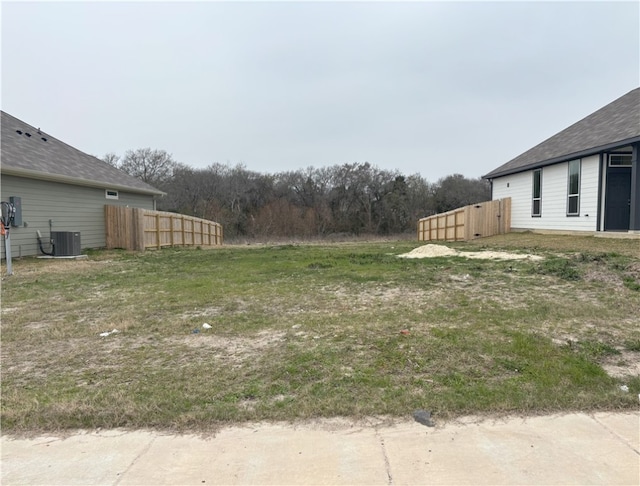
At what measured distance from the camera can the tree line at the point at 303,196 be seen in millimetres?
41875

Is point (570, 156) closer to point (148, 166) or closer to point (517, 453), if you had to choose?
point (517, 453)

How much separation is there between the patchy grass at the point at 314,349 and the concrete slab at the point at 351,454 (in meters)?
0.17

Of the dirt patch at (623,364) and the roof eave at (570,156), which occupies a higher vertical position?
the roof eave at (570,156)

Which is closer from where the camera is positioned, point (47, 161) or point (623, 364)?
point (623, 364)

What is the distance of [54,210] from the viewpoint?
1391 centimetres

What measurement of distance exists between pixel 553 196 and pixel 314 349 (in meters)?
16.1

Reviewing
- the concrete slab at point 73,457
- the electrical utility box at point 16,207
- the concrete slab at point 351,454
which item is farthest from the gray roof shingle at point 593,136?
the electrical utility box at point 16,207

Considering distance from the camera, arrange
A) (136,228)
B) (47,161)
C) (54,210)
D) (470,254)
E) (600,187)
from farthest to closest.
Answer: (136,228)
(47,161)
(54,210)
(600,187)
(470,254)

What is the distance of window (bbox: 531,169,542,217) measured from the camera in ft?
57.1

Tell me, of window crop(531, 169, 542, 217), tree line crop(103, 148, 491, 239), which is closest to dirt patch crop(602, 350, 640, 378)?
window crop(531, 169, 542, 217)

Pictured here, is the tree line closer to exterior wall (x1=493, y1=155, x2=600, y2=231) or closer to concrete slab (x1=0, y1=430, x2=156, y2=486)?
exterior wall (x1=493, y1=155, x2=600, y2=231)

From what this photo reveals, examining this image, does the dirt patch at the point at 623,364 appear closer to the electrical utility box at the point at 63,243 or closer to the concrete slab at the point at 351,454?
the concrete slab at the point at 351,454

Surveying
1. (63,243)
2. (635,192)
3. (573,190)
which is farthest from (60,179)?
(635,192)

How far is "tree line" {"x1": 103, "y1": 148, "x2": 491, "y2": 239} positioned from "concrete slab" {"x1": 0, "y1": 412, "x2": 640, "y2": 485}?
38.5m
